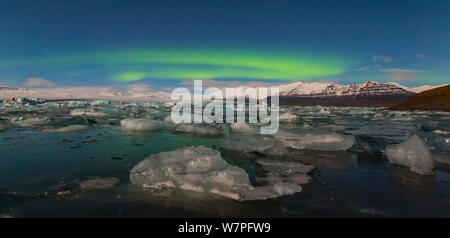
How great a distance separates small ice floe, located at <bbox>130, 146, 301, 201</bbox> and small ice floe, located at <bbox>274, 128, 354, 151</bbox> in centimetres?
266

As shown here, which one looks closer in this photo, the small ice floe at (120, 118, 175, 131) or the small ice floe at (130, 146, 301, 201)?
the small ice floe at (130, 146, 301, 201)

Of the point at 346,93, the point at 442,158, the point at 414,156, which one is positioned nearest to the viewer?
the point at 414,156

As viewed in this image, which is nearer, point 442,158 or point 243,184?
point 243,184

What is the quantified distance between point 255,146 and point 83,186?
2.94m

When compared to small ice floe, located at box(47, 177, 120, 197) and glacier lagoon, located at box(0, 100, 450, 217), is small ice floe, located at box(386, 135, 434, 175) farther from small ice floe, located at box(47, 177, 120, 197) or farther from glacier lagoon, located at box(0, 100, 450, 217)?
small ice floe, located at box(47, 177, 120, 197)

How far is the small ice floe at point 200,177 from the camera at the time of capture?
261cm

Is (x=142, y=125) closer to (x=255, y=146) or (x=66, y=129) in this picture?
(x=66, y=129)

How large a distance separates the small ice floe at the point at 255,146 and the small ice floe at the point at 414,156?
5.75 ft

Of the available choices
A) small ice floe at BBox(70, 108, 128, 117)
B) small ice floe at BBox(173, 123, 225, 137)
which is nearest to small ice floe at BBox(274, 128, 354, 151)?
small ice floe at BBox(173, 123, 225, 137)

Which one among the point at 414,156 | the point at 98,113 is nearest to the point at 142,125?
the point at 414,156

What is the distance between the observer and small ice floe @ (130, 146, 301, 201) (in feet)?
8.55

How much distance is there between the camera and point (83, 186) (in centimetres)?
275
